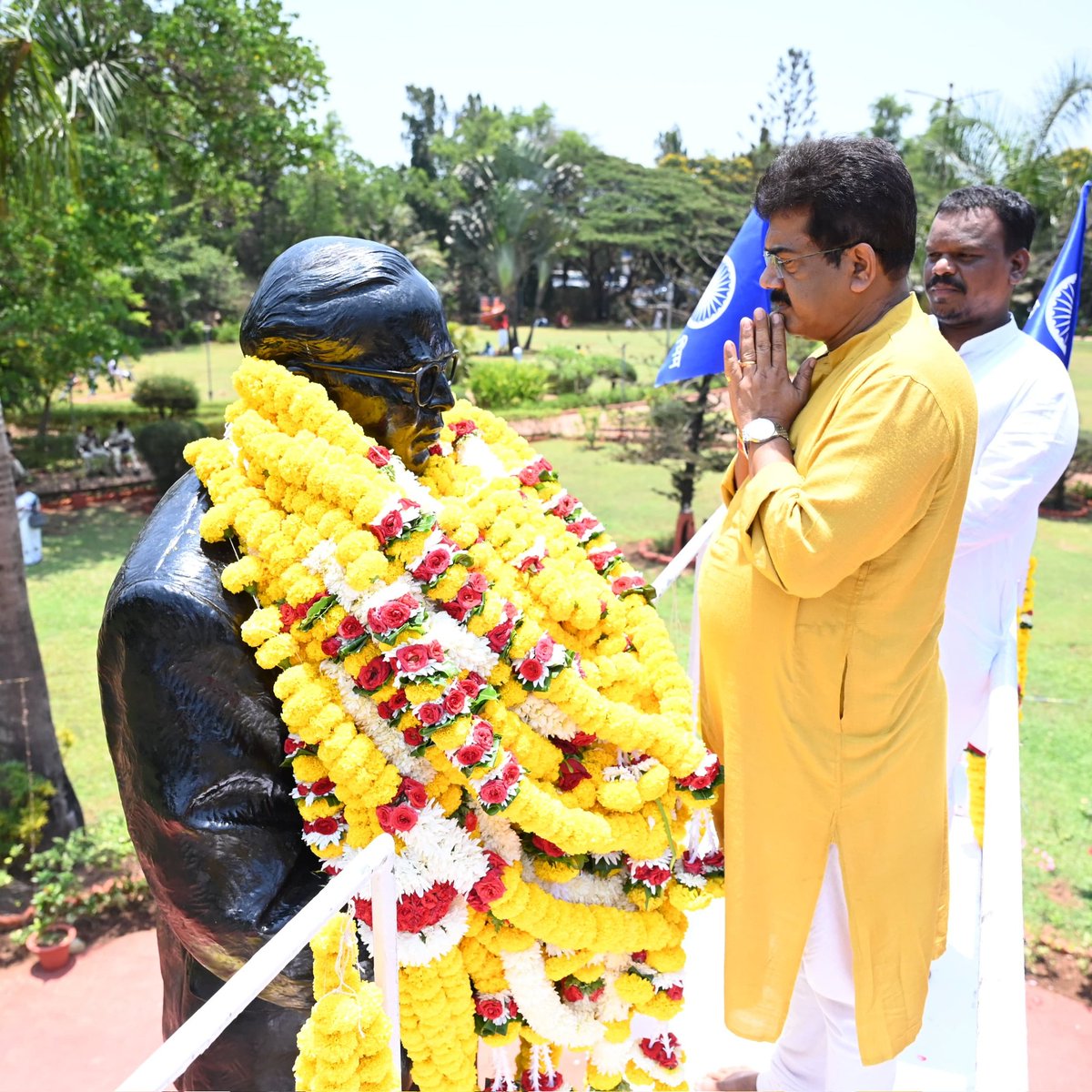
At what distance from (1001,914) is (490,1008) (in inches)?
42.1

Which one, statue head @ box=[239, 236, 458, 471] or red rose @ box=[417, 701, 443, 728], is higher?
statue head @ box=[239, 236, 458, 471]

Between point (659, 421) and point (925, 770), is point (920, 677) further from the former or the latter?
point (659, 421)

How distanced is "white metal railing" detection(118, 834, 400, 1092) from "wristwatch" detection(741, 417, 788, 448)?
955mm

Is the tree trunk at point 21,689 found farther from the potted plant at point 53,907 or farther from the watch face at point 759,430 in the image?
the watch face at point 759,430

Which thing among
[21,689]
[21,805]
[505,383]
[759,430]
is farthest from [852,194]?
[505,383]

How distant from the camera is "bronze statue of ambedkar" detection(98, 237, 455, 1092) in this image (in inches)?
60.9

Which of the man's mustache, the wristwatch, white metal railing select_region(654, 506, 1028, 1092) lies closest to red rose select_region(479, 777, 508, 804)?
white metal railing select_region(654, 506, 1028, 1092)

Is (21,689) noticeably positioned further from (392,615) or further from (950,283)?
(950,283)

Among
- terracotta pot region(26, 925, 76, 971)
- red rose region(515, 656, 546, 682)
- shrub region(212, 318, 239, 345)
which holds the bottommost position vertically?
terracotta pot region(26, 925, 76, 971)

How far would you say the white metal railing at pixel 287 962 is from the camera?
1113 mm

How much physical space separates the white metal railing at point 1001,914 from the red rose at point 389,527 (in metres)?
0.74

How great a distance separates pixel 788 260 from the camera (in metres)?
1.73

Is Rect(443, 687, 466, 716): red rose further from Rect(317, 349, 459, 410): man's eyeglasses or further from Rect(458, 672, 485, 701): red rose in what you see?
Rect(317, 349, 459, 410): man's eyeglasses

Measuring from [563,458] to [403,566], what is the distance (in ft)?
58.2
